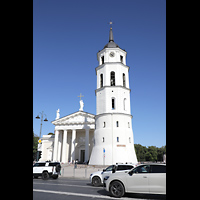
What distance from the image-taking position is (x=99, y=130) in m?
36.1

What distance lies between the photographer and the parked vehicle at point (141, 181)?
8.23 metres

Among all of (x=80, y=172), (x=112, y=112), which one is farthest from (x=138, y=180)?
(x=112, y=112)

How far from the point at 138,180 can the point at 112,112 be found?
2731 centimetres

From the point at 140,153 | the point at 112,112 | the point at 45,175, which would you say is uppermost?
the point at 112,112

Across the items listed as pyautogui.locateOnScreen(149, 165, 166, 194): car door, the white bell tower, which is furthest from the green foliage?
pyautogui.locateOnScreen(149, 165, 166, 194): car door

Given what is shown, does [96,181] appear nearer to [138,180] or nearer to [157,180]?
[138,180]

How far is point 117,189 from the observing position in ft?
29.3

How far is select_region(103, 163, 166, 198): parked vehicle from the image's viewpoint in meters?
8.23

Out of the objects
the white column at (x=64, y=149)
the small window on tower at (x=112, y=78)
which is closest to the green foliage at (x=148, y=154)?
the white column at (x=64, y=149)

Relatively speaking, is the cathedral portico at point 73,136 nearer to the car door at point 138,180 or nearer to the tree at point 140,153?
the car door at point 138,180

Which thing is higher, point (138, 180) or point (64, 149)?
point (138, 180)
